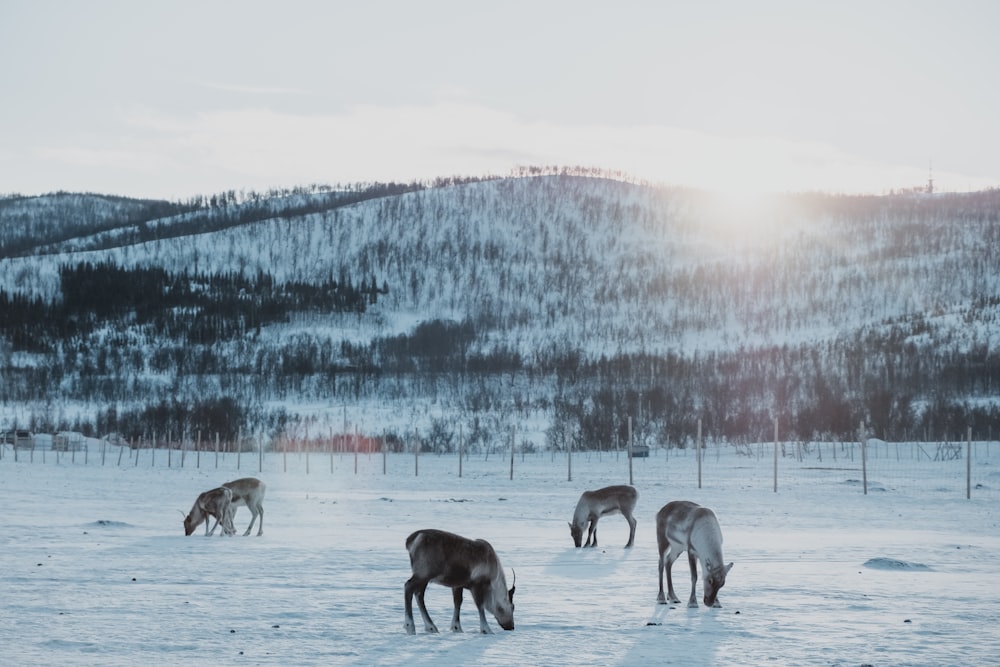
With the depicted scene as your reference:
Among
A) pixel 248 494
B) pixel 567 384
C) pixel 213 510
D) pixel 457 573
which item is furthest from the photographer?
pixel 567 384

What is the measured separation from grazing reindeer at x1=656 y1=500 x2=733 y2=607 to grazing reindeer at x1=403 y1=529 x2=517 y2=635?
2.67m

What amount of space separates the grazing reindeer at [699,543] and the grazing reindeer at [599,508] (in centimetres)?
760

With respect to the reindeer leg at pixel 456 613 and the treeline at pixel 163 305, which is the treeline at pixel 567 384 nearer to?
the treeline at pixel 163 305

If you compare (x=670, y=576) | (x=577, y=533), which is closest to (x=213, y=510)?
(x=577, y=533)

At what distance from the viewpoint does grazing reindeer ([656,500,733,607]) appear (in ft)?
44.2

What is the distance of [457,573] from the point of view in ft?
38.0

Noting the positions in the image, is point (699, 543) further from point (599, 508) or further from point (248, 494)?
point (248, 494)

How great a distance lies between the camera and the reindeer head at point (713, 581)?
13414 mm

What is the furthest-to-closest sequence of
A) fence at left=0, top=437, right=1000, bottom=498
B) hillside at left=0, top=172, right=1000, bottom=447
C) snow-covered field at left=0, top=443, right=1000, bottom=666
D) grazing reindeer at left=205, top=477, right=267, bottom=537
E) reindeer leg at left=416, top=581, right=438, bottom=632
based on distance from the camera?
hillside at left=0, top=172, right=1000, bottom=447, fence at left=0, top=437, right=1000, bottom=498, grazing reindeer at left=205, top=477, right=267, bottom=537, reindeer leg at left=416, top=581, right=438, bottom=632, snow-covered field at left=0, top=443, right=1000, bottom=666

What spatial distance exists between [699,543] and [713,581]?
445 mm

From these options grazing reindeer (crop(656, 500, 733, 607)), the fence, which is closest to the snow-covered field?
grazing reindeer (crop(656, 500, 733, 607))

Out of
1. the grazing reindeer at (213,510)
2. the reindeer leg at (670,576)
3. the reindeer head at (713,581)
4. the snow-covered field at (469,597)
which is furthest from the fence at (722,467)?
the reindeer head at (713,581)

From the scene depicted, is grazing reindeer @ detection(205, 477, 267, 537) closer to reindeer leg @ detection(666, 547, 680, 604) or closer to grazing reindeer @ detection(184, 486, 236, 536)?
grazing reindeer @ detection(184, 486, 236, 536)

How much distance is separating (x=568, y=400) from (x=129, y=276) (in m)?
86.7
